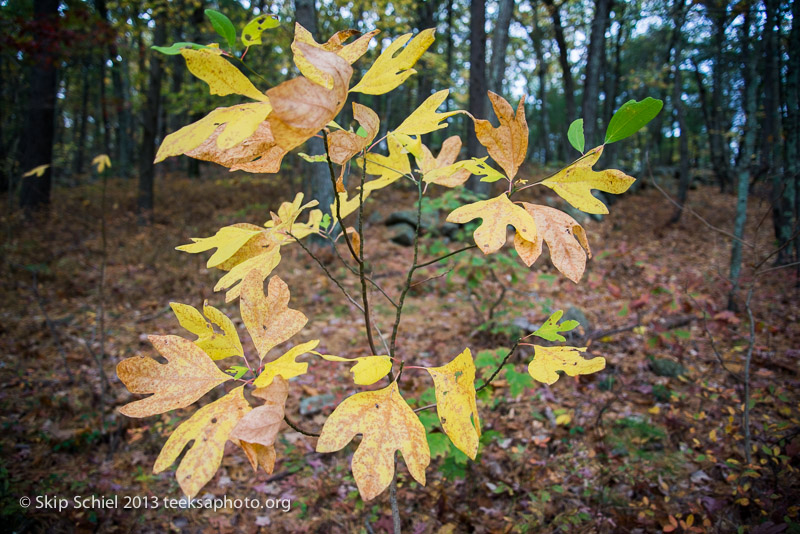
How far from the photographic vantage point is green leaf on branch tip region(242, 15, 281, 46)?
625 millimetres

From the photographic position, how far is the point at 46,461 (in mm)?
2387

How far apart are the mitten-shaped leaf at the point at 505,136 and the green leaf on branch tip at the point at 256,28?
38cm

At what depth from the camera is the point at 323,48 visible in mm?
659

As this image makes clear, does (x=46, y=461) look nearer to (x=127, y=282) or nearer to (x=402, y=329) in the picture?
(x=402, y=329)

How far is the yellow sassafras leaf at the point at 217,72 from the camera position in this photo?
1.83ft

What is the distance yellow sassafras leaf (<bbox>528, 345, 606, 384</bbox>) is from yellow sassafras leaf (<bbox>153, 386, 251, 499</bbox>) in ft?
1.63

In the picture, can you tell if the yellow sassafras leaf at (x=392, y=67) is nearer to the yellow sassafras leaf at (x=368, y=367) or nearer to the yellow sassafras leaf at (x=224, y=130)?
the yellow sassafras leaf at (x=224, y=130)

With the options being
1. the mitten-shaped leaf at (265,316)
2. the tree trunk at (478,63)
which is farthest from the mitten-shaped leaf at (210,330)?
the tree trunk at (478,63)

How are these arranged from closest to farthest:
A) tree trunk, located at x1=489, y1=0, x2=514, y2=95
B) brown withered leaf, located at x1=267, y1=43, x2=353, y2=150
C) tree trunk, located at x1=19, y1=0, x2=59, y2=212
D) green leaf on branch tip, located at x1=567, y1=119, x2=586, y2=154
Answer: brown withered leaf, located at x1=267, y1=43, x2=353, y2=150 < green leaf on branch tip, located at x1=567, y1=119, x2=586, y2=154 < tree trunk, located at x1=489, y1=0, x2=514, y2=95 < tree trunk, located at x1=19, y1=0, x2=59, y2=212

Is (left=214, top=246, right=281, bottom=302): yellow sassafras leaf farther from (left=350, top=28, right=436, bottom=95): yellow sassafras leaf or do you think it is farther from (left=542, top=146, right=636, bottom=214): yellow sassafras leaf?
(left=542, top=146, right=636, bottom=214): yellow sassafras leaf

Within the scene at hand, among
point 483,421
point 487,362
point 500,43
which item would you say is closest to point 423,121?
point 487,362

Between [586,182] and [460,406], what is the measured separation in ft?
1.51

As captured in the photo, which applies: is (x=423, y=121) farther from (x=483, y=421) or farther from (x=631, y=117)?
(x=483, y=421)

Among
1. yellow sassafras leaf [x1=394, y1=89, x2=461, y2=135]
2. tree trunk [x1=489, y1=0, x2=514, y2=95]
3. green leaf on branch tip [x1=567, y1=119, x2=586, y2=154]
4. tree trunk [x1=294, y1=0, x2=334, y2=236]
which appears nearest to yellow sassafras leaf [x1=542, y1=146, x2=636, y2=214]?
green leaf on branch tip [x1=567, y1=119, x2=586, y2=154]
